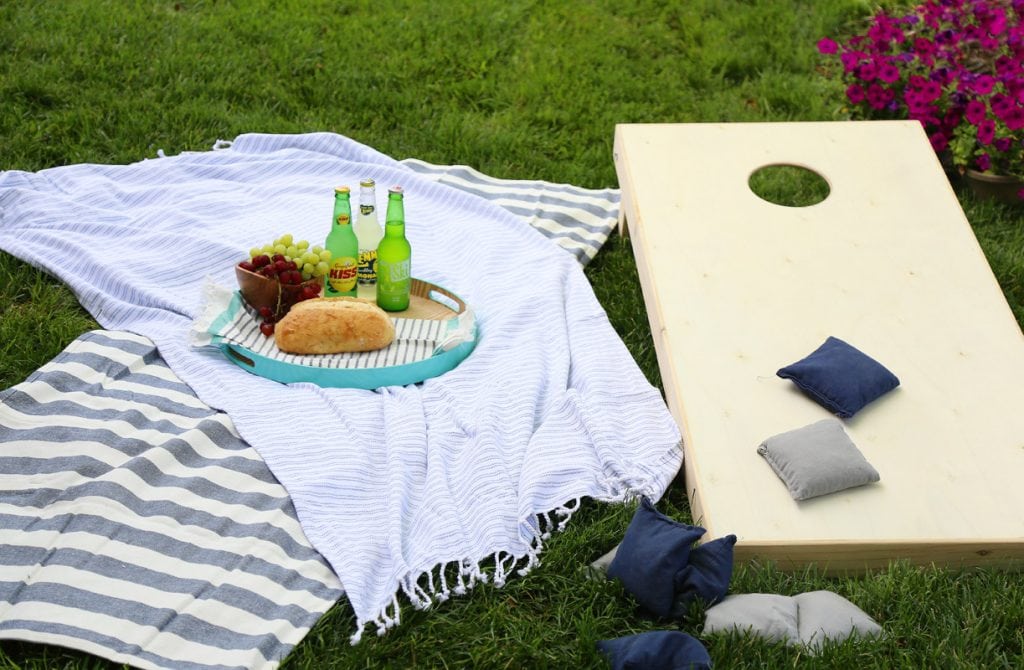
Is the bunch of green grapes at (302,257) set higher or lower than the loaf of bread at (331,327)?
higher

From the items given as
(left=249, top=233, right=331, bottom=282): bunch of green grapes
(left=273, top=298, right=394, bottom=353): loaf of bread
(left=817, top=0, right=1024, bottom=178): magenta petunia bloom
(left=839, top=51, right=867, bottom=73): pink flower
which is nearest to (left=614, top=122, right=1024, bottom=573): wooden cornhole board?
(left=817, top=0, right=1024, bottom=178): magenta petunia bloom

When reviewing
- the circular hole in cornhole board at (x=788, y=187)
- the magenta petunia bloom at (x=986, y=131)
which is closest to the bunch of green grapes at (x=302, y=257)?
the circular hole in cornhole board at (x=788, y=187)

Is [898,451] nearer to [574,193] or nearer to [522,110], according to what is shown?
[574,193]

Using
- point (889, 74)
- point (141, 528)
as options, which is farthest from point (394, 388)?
point (889, 74)

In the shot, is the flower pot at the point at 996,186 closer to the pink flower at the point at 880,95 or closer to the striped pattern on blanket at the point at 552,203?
the pink flower at the point at 880,95

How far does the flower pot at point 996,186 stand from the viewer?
4684 mm

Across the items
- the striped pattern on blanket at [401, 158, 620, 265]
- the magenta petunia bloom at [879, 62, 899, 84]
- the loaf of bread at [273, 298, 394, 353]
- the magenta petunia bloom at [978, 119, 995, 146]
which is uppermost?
the loaf of bread at [273, 298, 394, 353]

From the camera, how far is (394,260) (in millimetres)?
3539

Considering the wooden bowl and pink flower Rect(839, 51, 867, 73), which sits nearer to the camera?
the wooden bowl

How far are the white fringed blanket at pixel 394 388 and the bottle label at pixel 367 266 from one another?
1.30 feet

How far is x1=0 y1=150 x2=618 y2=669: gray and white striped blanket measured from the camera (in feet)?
8.19

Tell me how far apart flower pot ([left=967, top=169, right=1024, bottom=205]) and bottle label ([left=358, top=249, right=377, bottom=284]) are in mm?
2742

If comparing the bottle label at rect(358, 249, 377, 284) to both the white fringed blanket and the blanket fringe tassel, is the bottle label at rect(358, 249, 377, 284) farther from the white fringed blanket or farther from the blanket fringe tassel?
the blanket fringe tassel

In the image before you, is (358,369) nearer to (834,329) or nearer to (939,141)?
(834,329)
